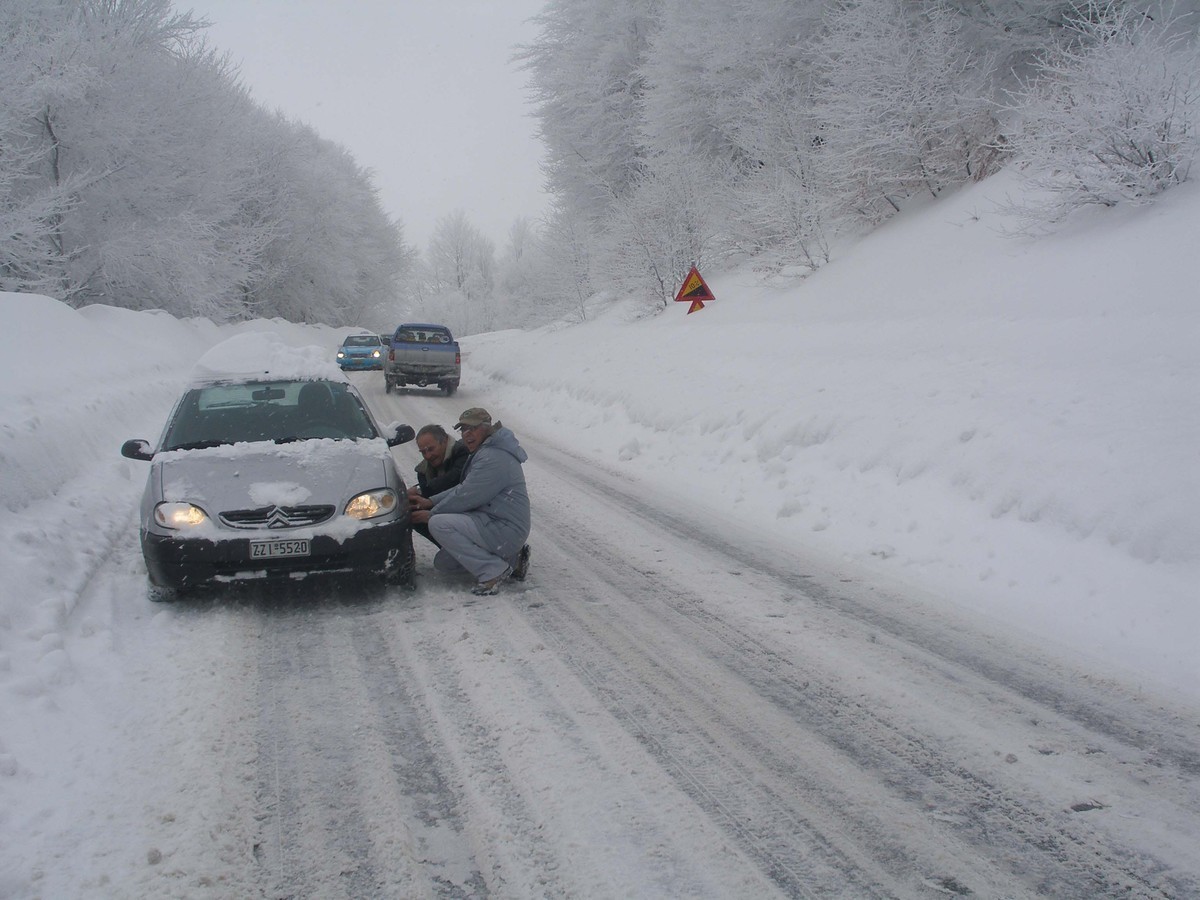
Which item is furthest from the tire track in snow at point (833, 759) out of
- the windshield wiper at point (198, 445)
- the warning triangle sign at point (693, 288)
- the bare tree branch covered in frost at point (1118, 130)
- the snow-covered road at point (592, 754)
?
the warning triangle sign at point (693, 288)

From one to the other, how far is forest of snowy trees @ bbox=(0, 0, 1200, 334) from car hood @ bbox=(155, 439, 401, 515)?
983 centimetres

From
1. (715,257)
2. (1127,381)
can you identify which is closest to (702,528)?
(1127,381)

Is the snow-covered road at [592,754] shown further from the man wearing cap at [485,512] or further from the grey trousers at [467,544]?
the man wearing cap at [485,512]

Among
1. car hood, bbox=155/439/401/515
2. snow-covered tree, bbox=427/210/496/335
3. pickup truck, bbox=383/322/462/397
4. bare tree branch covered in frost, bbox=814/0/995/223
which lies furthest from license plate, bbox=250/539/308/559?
snow-covered tree, bbox=427/210/496/335

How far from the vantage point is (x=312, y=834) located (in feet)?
9.57

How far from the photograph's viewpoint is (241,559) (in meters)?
5.03

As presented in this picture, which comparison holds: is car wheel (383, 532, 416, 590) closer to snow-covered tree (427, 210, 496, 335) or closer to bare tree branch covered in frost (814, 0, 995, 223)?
bare tree branch covered in frost (814, 0, 995, 223)

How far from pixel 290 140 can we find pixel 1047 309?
42.8m

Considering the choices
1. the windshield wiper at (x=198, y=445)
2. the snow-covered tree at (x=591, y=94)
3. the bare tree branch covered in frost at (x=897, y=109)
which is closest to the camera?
the windshield wiper at (x=198, y=445)

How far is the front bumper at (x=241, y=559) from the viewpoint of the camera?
500 centimetres

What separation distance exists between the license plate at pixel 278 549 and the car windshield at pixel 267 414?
3.96ft

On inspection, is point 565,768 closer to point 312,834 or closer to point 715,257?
point 312,834

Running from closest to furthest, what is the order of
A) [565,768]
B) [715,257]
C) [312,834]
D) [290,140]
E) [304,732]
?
[312,834] < [565,768] < [304,732] < [715,257] < [290,140]

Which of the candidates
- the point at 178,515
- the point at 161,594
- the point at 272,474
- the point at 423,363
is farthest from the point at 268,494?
the point at 423,363
